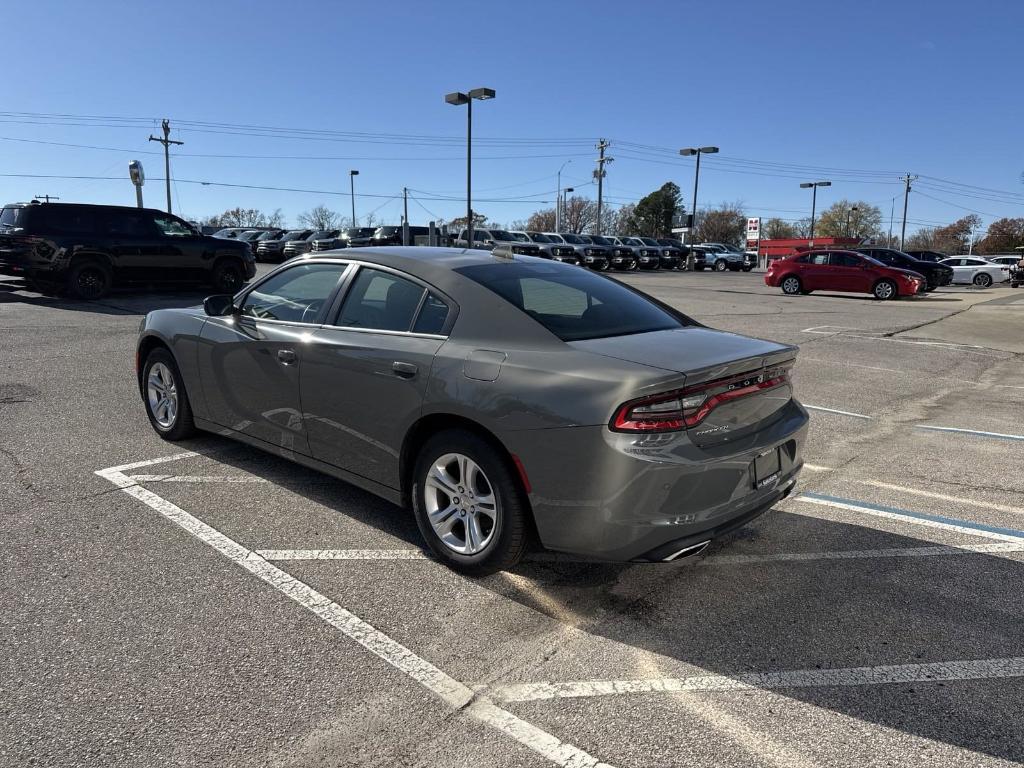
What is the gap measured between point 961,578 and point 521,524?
86.2 inches

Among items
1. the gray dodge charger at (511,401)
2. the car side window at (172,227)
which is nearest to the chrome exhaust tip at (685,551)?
the gray dodge charger at (511,401)

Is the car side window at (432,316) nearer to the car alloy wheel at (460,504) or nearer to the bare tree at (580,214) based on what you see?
the car alloy wheel at (460,504)

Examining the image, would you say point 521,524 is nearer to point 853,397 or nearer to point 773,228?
point 853,397

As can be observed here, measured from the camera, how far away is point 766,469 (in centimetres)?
330

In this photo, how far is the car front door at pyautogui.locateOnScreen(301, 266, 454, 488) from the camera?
11.7ft

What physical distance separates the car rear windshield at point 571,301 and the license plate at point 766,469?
A: 85 cm

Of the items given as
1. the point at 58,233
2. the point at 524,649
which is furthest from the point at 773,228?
the point at 524,649

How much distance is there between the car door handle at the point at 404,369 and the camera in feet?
11.5

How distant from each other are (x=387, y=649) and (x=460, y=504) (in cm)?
76

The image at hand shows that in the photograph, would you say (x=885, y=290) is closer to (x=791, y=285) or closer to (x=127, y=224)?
(x=791, y=285)

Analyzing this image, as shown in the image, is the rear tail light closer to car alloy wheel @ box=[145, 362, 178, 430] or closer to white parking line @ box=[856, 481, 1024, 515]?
white parking line @ box=[856, 481, 1024, 515]

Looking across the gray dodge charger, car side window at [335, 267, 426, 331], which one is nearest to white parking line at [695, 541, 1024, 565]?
the gray dodge charger

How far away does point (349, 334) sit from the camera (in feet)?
12.8

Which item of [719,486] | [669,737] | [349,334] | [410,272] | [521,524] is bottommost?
[669,737]
